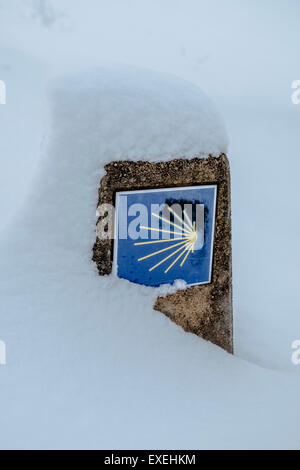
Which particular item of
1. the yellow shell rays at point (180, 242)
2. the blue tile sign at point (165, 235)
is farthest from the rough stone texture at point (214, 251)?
the yellow shell rays at point (180, 242)

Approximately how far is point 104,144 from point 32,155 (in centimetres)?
336

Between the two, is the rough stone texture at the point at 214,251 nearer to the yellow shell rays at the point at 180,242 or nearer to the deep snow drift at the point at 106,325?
the deep snow drift at the point at 106,325

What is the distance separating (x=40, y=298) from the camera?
2051 mm

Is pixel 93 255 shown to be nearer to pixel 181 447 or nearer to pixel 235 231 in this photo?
pixel 181 447

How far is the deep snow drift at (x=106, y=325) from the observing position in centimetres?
185

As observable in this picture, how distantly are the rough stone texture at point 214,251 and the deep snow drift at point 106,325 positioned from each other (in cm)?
6

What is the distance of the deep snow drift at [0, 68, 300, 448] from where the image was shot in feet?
6.07

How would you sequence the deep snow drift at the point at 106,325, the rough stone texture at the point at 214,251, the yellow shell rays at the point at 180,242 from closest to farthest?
1. the deep snow drift at the point at 106,325
2. the rough stone texture at the point at 214,251
3. the yellow shell rays at the point at 180,242

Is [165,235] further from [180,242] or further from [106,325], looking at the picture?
[106,325]

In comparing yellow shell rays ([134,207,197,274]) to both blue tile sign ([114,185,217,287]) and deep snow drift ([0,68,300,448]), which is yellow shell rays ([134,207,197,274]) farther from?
deep snow drift ([0,68,300,448])

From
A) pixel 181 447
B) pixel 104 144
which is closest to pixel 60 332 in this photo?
pixel 181 447

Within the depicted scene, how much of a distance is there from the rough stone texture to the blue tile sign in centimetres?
4

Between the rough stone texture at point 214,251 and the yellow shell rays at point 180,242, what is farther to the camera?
the yellow shell rays at point 180,242

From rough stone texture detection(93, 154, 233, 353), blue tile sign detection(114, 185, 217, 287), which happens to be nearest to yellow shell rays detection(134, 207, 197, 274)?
blue tile sign detection(114, 185, 217, 287)
